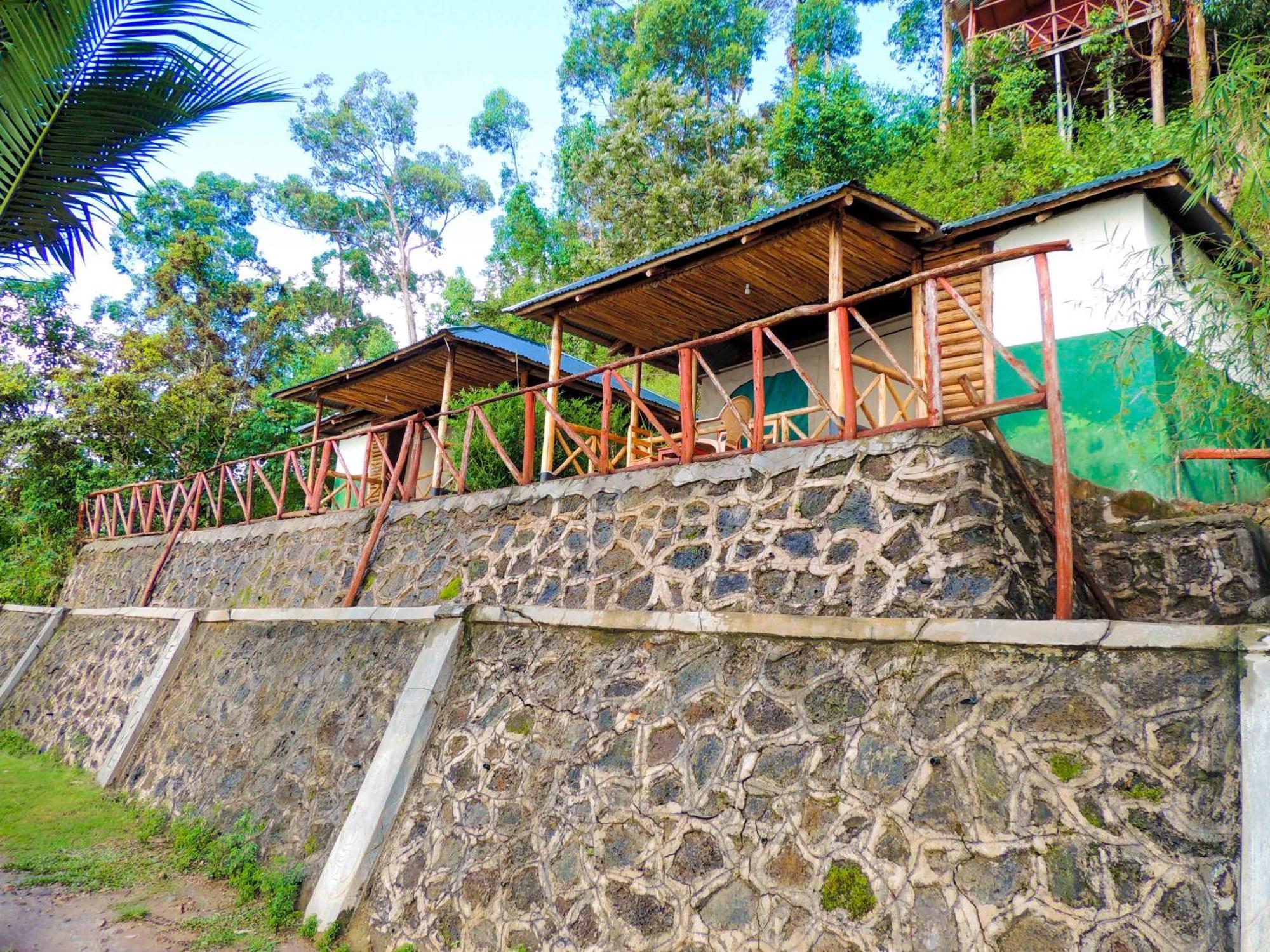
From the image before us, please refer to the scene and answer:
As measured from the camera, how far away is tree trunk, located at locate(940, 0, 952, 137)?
58.4ft

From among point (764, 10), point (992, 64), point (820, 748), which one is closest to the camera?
point (820, 748)

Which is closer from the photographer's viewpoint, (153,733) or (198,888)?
(198,888)

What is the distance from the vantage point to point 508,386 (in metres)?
13.5

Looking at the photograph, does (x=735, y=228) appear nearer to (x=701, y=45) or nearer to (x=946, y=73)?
(x=946, y=73)

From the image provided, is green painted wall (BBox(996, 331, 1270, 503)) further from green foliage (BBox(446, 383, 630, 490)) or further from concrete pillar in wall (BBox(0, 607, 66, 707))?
concrete pillar in wall (BBox(0, 607, 66, 707))

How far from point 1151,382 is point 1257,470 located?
1499 millimetres

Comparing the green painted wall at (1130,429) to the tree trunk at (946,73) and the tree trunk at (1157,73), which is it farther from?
the tree trunk at (946,73)

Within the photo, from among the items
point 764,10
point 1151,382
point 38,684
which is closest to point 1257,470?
point 1151,382

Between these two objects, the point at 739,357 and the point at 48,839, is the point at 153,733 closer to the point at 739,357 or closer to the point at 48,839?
the point at 48,839

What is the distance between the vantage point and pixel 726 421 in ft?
23.1

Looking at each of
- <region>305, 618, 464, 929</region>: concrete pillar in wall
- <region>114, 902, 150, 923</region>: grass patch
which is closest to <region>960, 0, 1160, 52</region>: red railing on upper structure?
<region>305, 618, 464, 929</region>: concrete pillar in wall

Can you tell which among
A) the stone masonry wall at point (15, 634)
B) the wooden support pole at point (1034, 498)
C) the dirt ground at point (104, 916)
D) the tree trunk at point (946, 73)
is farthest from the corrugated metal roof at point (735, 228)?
the tree trunk at point (946, 73)

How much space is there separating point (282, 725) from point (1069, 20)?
20.7m

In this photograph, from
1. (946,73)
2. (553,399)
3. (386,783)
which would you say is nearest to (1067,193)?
(553,399)
